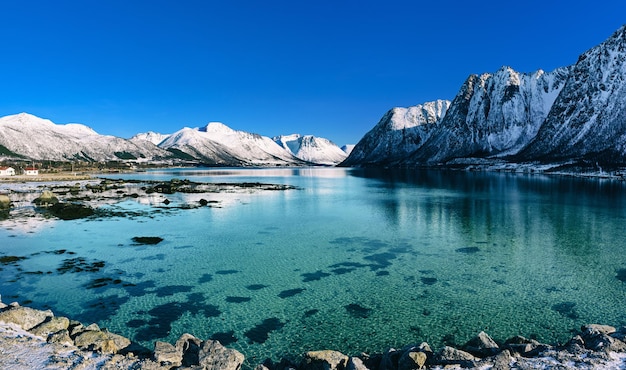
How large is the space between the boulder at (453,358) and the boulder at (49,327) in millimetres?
16100

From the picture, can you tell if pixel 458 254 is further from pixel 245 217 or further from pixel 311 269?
pixel 245 217

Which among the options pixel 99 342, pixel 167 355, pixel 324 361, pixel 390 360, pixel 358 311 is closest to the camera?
pixel 167 355

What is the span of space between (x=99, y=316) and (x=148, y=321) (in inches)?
125

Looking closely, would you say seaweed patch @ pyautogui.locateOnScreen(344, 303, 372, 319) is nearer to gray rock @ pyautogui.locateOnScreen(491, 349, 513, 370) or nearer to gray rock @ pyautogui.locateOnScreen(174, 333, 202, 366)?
gray rock @ pyautogui.locateOnScreen(491, 349, 513, 370)

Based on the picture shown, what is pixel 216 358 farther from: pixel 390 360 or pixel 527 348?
pixel 527 348

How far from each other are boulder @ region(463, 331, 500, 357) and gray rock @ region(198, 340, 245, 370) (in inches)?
386

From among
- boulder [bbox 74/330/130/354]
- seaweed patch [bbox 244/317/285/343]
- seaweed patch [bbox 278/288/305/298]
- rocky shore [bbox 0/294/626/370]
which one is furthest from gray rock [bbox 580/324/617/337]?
boulder [bbox 74/330/130/354]

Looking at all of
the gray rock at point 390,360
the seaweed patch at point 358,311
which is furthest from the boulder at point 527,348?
the seaweed patch at point 358,311

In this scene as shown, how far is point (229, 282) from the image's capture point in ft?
88.3

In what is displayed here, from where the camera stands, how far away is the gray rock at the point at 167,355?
45.5ft

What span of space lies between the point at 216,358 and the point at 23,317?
31.2 feet

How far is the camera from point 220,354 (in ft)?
47.9

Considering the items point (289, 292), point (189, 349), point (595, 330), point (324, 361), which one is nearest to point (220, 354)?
point (189, 349)

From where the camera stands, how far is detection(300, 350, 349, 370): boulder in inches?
564
